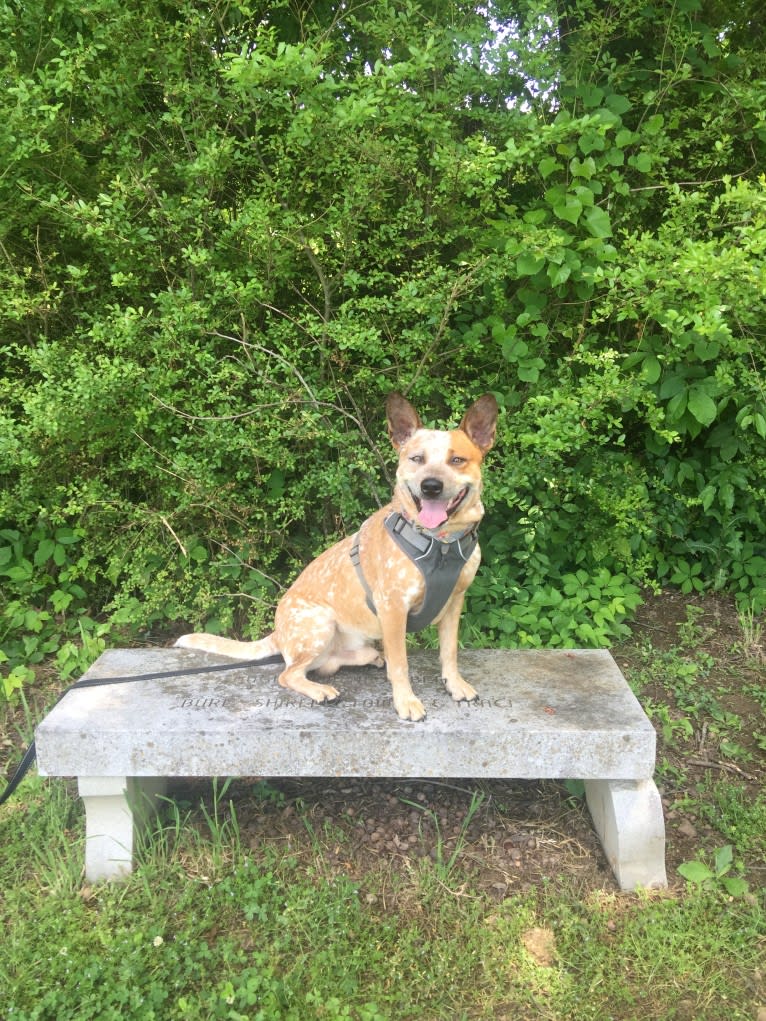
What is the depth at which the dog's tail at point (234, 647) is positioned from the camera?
3166 millimetres

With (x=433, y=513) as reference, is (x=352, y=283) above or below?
above

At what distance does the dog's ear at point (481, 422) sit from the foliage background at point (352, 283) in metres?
0.79

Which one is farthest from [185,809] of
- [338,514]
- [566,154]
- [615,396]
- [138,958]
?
[566,154]

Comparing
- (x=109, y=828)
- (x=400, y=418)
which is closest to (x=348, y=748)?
(x=109, y=828)

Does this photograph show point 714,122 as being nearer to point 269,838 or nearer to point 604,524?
point 604,524

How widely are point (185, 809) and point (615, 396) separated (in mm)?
2791

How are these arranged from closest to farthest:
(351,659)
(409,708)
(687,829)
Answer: (409,708) < (687,829) < (351,659)

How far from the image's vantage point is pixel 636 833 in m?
2.61

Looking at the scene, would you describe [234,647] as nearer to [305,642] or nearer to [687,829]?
[305,642]

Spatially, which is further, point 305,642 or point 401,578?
point 305,642

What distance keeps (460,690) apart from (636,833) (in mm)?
863

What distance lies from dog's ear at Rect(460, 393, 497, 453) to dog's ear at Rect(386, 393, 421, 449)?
0.65 feet

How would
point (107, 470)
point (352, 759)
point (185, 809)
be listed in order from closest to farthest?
point (352, 759) → point (185, 809) → point (107, 470)

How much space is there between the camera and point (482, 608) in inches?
166
